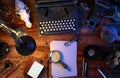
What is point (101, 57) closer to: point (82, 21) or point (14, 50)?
point (82, 21)

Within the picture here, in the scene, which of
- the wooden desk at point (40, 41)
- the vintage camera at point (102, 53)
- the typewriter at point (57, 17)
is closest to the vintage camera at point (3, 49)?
the wooden desk at point (40, 41)

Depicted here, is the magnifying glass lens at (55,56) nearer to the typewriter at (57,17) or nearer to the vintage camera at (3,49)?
the typewriter at (57,17)

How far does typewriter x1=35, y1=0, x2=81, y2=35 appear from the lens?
1.71 meters

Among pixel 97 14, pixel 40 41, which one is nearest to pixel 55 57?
pixel 40 41

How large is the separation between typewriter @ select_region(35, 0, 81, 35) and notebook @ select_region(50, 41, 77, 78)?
9 cm

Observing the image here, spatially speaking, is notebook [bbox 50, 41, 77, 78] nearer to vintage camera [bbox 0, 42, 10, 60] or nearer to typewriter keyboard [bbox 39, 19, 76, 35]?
typewriter keyboard [bbox 39, 19, 76, 35]

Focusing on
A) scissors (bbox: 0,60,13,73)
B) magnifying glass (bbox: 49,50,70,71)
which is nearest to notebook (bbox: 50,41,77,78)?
magnifying glass (bbox: 49,50,70,71)

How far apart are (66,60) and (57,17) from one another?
272 mm

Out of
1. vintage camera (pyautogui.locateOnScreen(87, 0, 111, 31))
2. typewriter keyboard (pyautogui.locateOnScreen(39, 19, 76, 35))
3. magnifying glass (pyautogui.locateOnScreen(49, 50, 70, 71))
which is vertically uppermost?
vintage camera (pyautogui.locateOnScreen(87, 0, 111, 31))

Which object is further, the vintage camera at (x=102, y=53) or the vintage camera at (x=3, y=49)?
the vintage camera at (x=3, y=49)

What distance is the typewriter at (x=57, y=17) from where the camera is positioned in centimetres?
171

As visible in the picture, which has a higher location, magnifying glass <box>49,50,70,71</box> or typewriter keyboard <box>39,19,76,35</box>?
typewriter keyboard <box>39,19,76,35</box>

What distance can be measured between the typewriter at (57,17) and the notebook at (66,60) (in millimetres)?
89

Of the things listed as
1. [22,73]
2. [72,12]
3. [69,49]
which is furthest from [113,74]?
[22,73]
